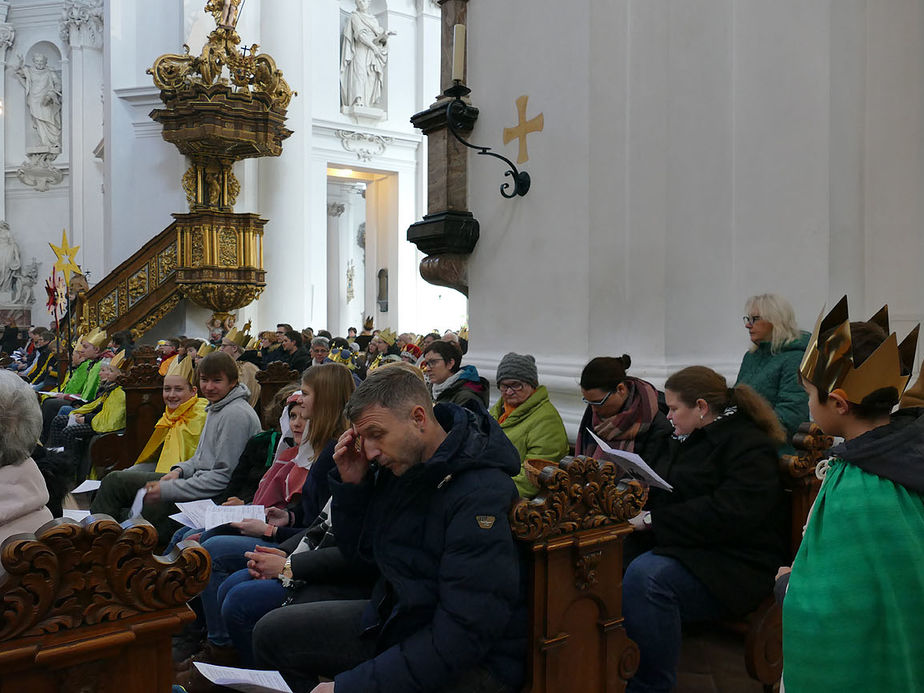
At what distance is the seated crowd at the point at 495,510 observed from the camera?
1650 mm

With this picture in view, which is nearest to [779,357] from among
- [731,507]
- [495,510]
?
[731,507]

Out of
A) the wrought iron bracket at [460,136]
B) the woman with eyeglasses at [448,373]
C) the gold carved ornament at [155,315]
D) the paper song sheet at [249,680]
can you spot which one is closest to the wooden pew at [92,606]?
the paper song sheet at [249,680]

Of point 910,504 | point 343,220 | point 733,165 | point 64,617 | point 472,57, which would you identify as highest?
point 343,220

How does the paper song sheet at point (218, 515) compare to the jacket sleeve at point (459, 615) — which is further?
the paper song sheet at point (218, 515)

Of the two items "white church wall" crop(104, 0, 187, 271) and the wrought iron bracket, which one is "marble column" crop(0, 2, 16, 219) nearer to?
"white church wall" crop(104, 0, 187, 271)

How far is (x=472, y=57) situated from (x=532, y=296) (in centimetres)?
163

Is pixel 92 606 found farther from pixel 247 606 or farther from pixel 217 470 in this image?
pixel 217 470

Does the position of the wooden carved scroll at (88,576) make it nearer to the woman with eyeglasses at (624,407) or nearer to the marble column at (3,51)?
the woman with eyeglasses at (624,407)

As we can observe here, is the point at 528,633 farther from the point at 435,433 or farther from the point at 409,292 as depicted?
the point at 409,292

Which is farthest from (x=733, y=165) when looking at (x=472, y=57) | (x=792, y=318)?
(x=472, y=57)

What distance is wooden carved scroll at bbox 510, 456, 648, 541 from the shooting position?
2.19 m

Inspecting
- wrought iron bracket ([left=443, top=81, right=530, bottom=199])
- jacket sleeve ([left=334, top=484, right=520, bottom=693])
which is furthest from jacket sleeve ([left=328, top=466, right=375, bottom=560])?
wrought iron bracket ([left=443, top=81, right=530, bottom=199])

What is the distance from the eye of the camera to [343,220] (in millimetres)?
22609

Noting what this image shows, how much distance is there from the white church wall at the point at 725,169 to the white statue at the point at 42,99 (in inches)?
948
